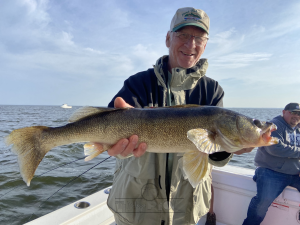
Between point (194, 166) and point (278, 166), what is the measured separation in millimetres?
3211

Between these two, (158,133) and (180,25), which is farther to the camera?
(180,25)

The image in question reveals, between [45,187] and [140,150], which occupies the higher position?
[140,150]

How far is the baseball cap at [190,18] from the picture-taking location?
121 inches

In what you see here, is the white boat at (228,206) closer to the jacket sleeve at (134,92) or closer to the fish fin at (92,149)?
the fish fin at (92,149)

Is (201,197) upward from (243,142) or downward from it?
downward

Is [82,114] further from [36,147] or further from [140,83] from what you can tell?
[140,83]

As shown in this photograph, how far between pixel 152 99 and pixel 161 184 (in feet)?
3.83

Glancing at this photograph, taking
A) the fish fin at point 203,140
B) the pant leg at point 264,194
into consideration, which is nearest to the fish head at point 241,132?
the fish fin at point 203,140

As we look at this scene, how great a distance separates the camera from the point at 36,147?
8.89 ft

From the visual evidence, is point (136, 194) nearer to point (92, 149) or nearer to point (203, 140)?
point (92, 149)

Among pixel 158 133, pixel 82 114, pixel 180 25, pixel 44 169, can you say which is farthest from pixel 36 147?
pixel 44 169

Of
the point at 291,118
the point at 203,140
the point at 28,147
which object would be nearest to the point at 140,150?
the point at 203,140

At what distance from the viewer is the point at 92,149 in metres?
2.76

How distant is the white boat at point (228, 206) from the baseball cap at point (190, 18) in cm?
331
